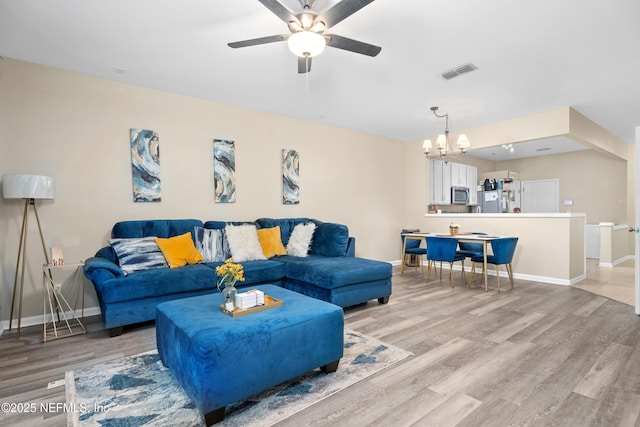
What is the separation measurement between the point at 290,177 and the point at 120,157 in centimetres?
231

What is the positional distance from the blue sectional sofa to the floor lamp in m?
0.61

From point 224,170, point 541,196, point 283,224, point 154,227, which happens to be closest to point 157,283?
point 154,227

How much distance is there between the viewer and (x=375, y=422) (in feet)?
5.53

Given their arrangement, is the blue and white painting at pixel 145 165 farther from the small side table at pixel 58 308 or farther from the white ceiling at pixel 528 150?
the white ceiling at pixel 528 150

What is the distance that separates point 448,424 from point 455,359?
808mm

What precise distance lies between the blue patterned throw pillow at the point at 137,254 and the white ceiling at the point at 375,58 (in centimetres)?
182

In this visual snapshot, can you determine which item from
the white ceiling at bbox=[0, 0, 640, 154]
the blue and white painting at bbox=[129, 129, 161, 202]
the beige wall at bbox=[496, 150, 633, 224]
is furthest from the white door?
the blue and white painting at bbox=[129, 129, 161, 202]

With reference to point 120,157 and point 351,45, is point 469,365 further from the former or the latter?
point 120,157

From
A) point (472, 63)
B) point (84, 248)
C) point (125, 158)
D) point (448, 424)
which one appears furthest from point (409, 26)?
point (84, 248)

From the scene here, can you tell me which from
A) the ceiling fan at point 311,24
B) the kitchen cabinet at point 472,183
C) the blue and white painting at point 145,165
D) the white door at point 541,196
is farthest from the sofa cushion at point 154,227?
the white door at point 541,196

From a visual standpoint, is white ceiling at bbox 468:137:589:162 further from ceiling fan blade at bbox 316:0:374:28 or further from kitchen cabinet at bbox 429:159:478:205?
ceiling fan blade at bbox 316:0:374:28

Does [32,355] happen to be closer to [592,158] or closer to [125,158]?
[125,158]

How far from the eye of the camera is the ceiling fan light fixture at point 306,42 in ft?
6.97

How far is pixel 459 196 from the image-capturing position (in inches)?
294
